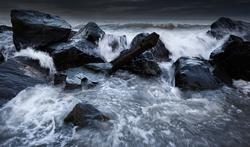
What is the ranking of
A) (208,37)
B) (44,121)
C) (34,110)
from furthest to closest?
(208,37) → (34,110) → (44,121)

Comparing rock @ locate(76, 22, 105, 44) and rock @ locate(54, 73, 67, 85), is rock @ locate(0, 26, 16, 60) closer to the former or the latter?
rock @ locate(76, 22, 105, 44)

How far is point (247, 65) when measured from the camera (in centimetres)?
725

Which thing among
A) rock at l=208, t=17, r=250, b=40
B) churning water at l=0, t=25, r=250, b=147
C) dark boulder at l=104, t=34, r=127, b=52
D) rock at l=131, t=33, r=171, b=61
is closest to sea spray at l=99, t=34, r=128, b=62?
dark boulder at l=104, t=34, r=127, b=52

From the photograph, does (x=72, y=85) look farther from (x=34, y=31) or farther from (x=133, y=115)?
(x=34, y=31)

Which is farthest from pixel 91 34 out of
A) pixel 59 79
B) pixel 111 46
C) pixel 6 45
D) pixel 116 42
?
pixel 6 45

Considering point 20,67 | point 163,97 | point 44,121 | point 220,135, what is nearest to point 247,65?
point 163,97

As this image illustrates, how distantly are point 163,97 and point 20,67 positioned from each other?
395 cm

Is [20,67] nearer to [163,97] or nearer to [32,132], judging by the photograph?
[32,132]

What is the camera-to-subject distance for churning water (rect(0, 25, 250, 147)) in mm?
3982

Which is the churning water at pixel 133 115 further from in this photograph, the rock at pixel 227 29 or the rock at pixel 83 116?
the rock at pixel 227 29

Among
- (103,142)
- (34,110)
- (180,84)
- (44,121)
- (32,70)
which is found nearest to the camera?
(103,142)

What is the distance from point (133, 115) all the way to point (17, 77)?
125 inches

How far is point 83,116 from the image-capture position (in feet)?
14.1

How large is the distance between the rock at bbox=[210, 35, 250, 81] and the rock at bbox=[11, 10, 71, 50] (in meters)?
5.34
